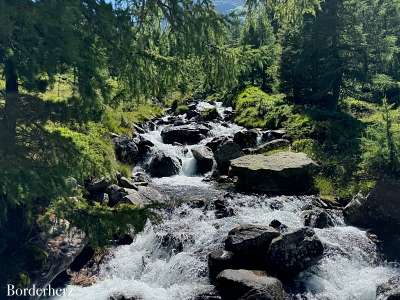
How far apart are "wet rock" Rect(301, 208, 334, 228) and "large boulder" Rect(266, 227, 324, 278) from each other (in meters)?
3.04

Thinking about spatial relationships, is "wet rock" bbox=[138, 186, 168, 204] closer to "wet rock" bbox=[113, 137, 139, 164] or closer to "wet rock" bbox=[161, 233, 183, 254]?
"wet rock" bbox=[161, 233, 183, 254]

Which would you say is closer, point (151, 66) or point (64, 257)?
point (151, 66)

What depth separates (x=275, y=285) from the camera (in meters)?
10.5

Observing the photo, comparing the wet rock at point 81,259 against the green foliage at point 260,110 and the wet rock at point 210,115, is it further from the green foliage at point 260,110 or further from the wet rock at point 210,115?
the wet rock at point 210,115

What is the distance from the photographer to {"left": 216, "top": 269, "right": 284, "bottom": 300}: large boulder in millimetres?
10164

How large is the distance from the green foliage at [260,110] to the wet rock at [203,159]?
7.42m

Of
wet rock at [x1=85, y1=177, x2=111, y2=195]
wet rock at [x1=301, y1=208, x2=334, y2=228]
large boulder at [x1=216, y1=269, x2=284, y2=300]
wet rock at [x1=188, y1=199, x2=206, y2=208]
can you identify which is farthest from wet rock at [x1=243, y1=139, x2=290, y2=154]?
large boulder at [x1=216, y1=269, x2=284, y2=300]

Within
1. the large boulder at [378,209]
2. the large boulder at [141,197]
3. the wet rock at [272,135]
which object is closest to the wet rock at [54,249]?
the large boulder at [141,197]

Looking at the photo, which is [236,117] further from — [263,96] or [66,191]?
[66,191]

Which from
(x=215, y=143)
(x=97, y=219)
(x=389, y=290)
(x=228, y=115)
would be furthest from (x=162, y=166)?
(x=228, y=115)

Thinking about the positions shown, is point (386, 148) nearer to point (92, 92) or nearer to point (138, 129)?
point (92, 92)

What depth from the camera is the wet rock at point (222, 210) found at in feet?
51.7

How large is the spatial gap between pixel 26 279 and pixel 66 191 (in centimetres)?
222

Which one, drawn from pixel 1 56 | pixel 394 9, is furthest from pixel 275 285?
pixel 394 9
